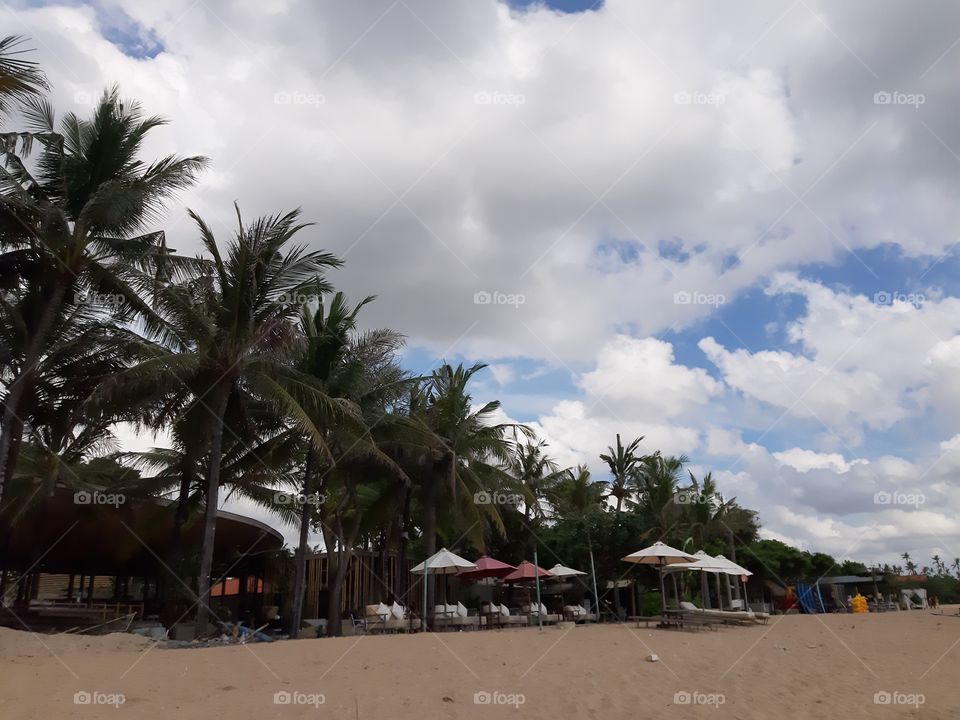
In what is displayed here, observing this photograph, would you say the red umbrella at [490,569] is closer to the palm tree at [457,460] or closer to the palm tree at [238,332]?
the palm tree at [457,460]

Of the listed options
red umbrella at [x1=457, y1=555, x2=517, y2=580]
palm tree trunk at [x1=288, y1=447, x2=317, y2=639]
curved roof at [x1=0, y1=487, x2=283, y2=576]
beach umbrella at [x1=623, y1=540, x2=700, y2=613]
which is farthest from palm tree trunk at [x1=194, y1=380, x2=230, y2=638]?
beach umbrella at [x1=623, y1=540, x2=700, y2=613]

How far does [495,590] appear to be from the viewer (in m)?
35.2

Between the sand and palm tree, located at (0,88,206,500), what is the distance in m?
5.66

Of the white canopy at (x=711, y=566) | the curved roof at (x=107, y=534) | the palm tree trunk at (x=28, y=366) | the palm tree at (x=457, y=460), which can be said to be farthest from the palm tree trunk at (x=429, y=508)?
the palm tree trunk at (x=28, y=366)

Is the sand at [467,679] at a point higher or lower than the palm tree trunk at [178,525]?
lower

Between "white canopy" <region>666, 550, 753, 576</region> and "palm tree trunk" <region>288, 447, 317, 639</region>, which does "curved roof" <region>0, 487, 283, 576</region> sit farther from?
"white canopy" <region>666, 550, 753, 576</region>

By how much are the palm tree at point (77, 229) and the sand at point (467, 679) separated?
5.66m

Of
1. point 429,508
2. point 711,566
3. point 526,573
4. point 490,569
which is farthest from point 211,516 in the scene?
point 711,566

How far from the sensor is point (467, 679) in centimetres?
1061

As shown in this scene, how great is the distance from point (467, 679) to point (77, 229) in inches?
431

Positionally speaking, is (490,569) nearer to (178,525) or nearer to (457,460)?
(457,460)

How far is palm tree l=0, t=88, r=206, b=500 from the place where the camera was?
45.6 feet

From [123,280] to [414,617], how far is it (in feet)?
39.2

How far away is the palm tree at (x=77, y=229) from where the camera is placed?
45.6ft
